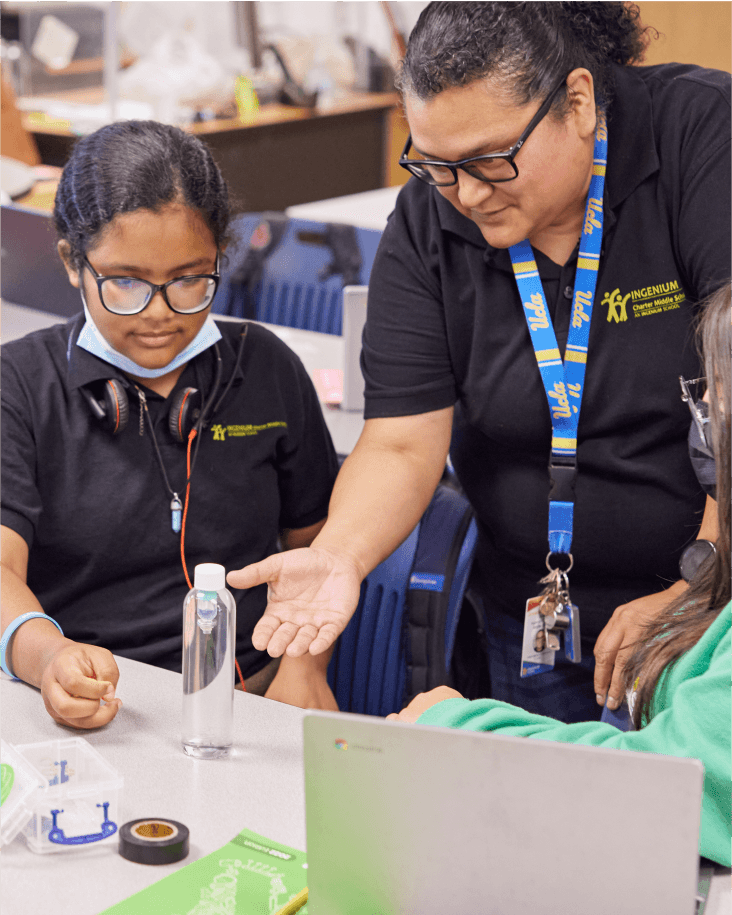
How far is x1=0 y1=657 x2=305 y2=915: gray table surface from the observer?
3.00ft

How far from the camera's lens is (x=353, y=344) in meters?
2.32

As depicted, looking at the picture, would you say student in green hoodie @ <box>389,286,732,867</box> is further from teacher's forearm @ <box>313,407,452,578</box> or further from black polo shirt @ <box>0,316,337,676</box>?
black polo shirt @ <box>0,316,337,676</box>

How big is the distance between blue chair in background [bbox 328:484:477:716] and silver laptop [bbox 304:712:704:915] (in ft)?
2.78

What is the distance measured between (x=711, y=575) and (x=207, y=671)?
56cm

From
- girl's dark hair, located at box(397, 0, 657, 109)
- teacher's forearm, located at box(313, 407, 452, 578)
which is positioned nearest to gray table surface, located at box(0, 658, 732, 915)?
teacher's forearm, located at box(313, 407, 452, 578)

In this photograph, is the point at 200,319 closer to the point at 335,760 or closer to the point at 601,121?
the point at 601,121

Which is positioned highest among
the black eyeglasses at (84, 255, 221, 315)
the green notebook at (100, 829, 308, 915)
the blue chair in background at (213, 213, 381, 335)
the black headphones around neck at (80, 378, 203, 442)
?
the blue chair in background at (213, 213, 381, 335)

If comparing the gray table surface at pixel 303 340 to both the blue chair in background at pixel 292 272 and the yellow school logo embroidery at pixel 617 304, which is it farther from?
the yellow school logo embroidery at pixel 617 304

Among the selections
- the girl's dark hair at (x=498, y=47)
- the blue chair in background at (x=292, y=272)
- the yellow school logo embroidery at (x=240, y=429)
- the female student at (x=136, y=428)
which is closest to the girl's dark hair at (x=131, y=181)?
the female student at (x=136, y=428)

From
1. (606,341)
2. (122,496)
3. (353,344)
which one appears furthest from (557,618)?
(353,344)

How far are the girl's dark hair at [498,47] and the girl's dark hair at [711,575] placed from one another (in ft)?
1.32

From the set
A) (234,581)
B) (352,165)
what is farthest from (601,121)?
(352,165)

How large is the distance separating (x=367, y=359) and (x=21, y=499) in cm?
54

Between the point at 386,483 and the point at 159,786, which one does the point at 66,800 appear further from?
the point at 386,483
